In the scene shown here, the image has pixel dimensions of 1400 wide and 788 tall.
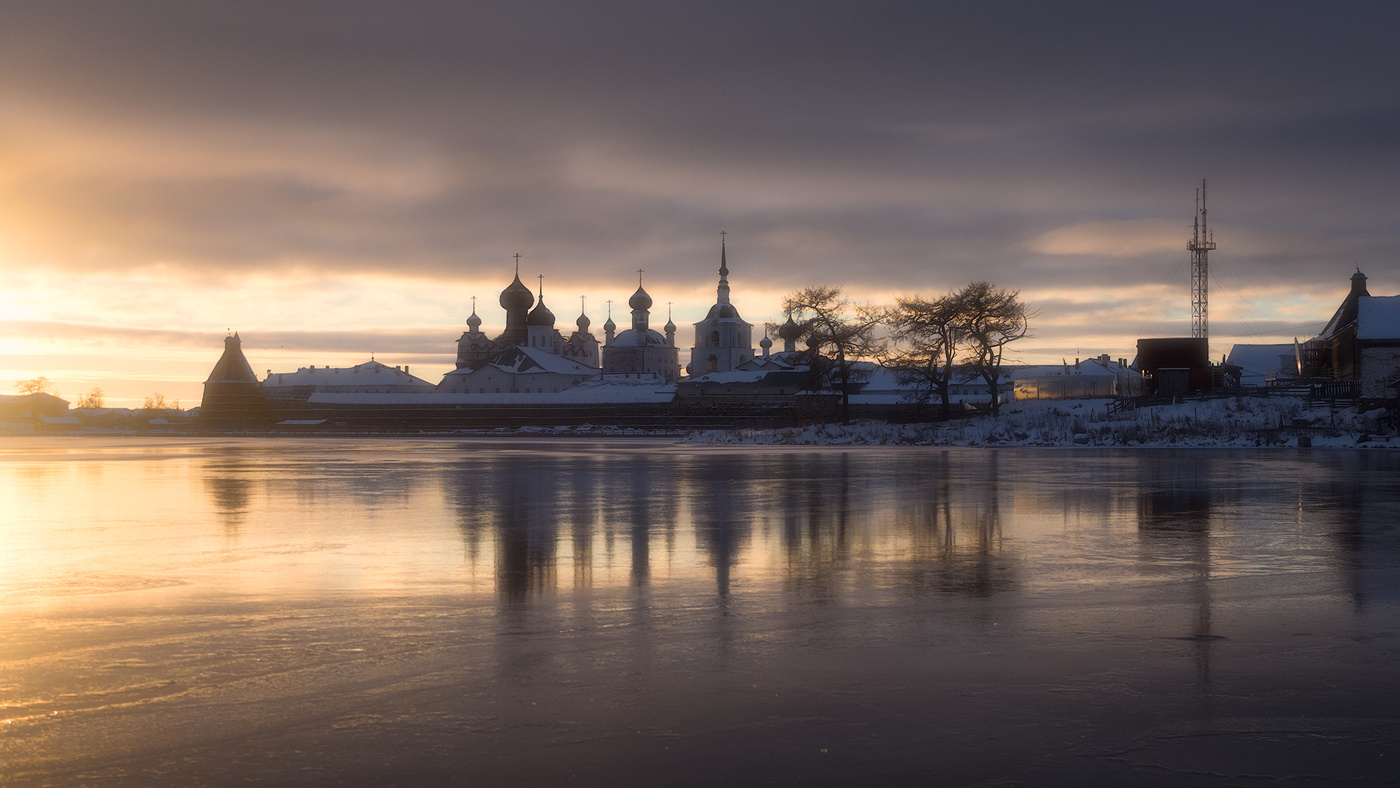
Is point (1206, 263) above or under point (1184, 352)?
above

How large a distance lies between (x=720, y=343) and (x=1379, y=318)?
9363 cm

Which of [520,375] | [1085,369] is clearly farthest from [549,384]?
[1085,369]

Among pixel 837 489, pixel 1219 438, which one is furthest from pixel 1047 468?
pixel 1219 438

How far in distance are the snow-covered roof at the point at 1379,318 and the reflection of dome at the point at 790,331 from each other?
81.1 feet

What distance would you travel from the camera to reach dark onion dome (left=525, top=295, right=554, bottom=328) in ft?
427

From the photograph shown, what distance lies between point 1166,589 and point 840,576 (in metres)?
2.37

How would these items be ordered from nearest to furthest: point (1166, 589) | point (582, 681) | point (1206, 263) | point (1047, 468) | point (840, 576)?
point (582, 681)
point (1166, 589)
point (840, 576)
point (1047, 468)
point (1206, 263)

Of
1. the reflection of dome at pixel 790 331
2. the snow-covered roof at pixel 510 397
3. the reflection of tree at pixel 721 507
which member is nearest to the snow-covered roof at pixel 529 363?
the snow-covered roof at pixel 510 397

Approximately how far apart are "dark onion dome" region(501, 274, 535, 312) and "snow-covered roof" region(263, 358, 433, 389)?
14.8 metres

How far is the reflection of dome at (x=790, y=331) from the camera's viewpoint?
53094 mm

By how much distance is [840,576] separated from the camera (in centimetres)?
827

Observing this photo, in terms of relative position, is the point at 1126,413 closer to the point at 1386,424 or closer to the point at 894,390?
the point at 1386,424

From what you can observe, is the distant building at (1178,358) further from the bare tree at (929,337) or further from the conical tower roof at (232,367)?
the conical tower roof at (232,367)

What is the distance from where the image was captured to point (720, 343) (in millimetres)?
135500
